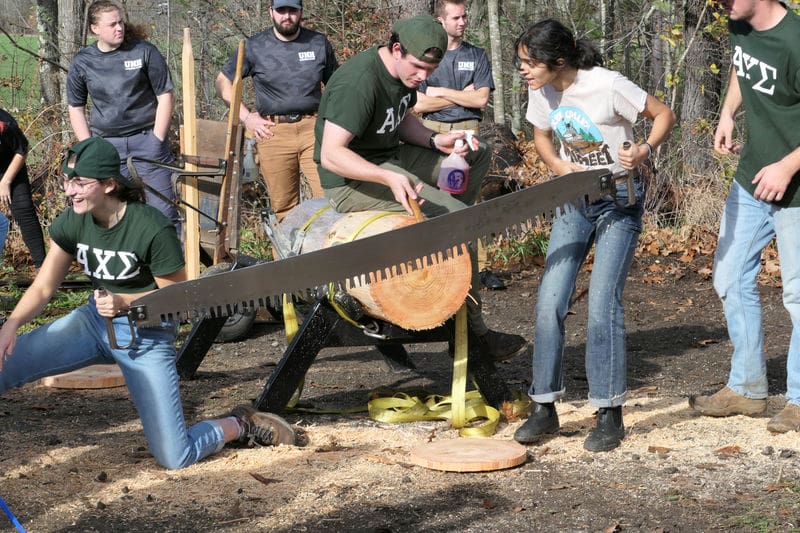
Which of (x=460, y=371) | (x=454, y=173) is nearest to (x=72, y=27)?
(x=454, y=173)

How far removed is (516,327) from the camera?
29.1ft

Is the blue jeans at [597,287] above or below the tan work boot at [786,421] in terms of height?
above

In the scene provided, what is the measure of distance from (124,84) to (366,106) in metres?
4.04

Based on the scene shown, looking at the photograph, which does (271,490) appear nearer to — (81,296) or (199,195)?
(199,195)

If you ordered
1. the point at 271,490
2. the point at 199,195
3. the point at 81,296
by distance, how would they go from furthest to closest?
the point at 81,296 → the point at 199,195 → the point at 271,490

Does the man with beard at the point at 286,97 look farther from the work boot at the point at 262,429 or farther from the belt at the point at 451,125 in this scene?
the work boot at the point at 262,429

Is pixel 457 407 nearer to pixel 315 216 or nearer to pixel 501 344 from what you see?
pixel 501 344

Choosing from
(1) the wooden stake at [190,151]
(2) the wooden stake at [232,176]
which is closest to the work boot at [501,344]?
(2) the wooden stake at [232,176]

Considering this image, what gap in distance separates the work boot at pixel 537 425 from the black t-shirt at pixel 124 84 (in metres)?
4.97

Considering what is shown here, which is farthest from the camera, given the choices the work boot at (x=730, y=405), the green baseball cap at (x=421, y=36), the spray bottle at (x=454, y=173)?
the spray bottle at (x=454, y=173)

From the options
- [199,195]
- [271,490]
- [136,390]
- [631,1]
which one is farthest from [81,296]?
[631,1]

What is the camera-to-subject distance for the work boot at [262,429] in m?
5.38

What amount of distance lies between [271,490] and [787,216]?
289 cm

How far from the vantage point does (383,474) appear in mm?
4973
